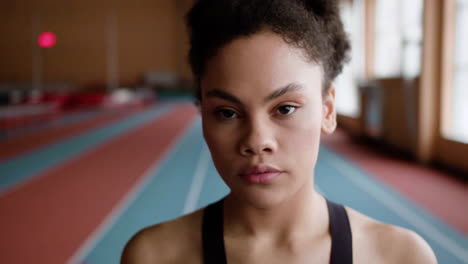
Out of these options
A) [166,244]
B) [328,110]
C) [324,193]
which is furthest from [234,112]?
[324,193]

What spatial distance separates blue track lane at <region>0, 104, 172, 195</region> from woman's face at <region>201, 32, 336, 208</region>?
4.77 meters

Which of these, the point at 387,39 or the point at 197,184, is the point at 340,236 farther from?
the point at 387,39

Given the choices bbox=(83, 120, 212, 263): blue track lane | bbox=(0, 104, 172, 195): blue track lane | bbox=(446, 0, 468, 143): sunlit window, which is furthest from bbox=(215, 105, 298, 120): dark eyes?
bbox=(446, 0, 468, 143): sunlit window

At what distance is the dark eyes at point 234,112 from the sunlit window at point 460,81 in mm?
4871

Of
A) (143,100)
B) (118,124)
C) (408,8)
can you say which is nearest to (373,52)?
(408,8)

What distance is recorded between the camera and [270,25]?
3.04ft

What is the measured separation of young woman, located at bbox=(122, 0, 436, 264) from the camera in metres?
0.91

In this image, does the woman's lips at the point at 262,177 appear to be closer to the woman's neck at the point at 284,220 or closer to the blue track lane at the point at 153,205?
the woman's neck at the point at 284,220

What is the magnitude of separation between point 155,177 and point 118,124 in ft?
22.9

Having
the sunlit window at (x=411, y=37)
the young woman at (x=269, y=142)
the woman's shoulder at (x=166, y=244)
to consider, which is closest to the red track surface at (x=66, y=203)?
the woman's shoulder at (x=166, y=244)

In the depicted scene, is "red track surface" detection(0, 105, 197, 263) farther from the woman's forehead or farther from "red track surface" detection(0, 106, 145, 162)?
the woman's forehead

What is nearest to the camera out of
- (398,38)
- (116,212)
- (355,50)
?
(116,212)

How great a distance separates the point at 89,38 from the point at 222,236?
2598 centimetres

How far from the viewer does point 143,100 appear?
2070cm
